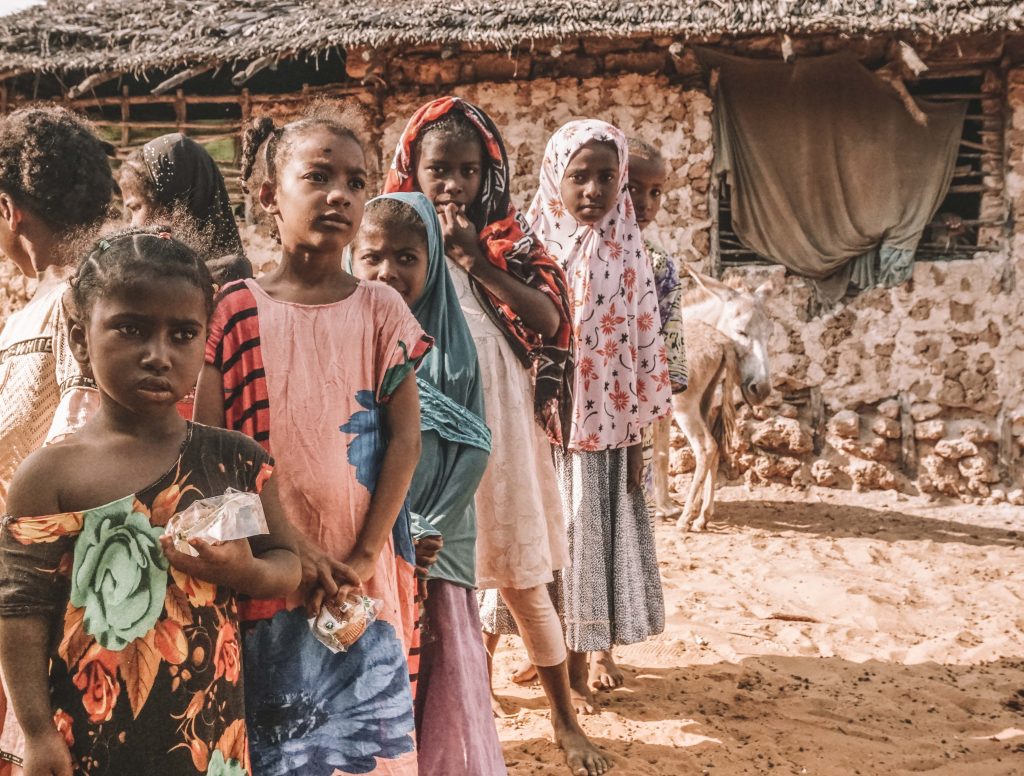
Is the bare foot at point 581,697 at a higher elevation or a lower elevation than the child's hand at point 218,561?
lower

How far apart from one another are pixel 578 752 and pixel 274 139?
2121mm

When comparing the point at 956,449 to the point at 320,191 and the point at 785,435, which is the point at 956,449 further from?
the point at 320,191

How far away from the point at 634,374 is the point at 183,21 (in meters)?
6.86

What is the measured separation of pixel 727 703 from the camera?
3.72m

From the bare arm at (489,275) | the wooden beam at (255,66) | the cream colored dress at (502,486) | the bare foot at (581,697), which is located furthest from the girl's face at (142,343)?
the wooden beam at (255,66)

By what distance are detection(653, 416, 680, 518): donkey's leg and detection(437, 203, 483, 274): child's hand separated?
5131 millimetres

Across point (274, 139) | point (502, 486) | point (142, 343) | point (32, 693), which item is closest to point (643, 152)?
point (502, 486)

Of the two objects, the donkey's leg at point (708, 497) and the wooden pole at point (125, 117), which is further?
the wooden pole at point (125, 117)

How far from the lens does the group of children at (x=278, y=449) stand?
4.57ft

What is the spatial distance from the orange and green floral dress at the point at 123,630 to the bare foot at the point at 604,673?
252cm

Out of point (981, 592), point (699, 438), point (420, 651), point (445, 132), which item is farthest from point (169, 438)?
point (699, 438)

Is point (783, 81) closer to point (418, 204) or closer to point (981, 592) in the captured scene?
point (981, 592)

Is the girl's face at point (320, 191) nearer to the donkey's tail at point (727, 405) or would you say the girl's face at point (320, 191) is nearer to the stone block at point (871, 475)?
the donkey's tail at point (727, 405)

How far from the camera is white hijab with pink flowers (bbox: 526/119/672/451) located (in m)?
3.44
